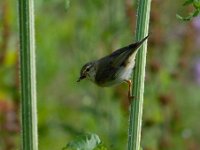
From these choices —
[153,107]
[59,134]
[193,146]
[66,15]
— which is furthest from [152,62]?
[66,15]

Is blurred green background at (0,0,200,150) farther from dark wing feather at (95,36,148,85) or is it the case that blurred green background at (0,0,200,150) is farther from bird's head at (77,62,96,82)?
dark wing feather at (95,36,148,85)

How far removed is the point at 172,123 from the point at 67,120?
1.17 meters

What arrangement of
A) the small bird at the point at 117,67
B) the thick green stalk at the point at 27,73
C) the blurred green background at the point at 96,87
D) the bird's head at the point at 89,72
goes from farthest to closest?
the blurred green background at the point at 96,87 < the bird's head at the point at 89,72 < the small bird at the point at 117,67 < the thick green stalk at the point at 27,73

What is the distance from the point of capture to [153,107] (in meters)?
6.12

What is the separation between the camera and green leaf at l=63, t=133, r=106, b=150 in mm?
2535

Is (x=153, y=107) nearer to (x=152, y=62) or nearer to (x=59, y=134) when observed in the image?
(x=152, y=62)

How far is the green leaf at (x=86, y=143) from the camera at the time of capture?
2535 millimetres

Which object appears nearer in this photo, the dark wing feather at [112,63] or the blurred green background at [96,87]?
the dark wing feather at [112,63]

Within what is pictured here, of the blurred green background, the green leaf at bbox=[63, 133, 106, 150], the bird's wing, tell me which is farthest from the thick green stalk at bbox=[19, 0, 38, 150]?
the blurred green background

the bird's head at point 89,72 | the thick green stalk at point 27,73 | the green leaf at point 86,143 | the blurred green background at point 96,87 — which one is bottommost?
the green leaf at point 86,143

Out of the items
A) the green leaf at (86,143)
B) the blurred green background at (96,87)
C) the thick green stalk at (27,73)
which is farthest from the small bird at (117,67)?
the blurred green background at (96,87)

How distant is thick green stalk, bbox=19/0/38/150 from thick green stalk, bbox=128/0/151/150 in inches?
16.1

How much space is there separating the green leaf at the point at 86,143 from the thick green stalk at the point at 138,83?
0.74 feet

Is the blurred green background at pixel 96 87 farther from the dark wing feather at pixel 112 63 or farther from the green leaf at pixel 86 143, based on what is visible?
the green leaf at pixel 86 143
